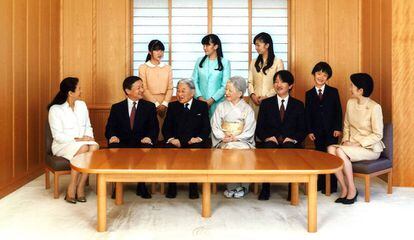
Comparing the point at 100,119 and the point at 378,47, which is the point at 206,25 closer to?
the point at 100,119

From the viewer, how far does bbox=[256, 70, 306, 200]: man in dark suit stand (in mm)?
4316

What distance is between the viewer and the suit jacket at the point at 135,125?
432 centimetres

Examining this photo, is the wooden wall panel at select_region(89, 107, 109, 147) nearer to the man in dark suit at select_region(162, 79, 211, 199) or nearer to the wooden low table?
the man in dark suit at select_region(162, 79, 211, 199)

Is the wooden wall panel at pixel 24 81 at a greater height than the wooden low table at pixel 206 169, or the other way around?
the wooden wall panel at pixel 24 81

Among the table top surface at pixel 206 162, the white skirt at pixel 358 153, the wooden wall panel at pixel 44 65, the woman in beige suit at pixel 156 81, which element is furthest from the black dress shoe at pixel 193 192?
the wooden wall panel at pixel 44 65

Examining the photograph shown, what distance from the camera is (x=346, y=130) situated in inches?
169

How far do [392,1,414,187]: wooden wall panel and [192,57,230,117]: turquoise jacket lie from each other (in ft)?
5.40

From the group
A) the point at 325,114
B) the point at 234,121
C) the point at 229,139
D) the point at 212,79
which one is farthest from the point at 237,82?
the point at 325,114

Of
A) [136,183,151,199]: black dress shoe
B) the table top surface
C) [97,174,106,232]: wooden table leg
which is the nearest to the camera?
the table top surface

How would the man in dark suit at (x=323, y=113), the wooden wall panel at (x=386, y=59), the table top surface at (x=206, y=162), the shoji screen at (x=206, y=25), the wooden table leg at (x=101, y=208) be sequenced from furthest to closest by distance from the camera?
the shoji screen at (x=206, y=25), the wooden wall panel at (x=386, y=59), the man in dark suit at (x=323, y=113), the wooden table leg at (x=101, y=208), the table top surface at (x=206, y=162)

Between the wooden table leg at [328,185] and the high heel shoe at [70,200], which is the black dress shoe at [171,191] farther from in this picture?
the wooden table leg at [328,185]

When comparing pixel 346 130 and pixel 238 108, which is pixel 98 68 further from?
pixel 346 130

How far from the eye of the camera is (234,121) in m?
4.31

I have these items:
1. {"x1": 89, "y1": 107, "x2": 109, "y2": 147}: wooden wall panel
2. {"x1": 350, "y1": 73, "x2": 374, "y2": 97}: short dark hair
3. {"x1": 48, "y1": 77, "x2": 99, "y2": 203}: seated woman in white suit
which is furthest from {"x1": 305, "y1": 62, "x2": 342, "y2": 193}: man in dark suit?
{"x1": 89, "y1": 107, "x2": 109, "y2": 147}: wooden wall panel
